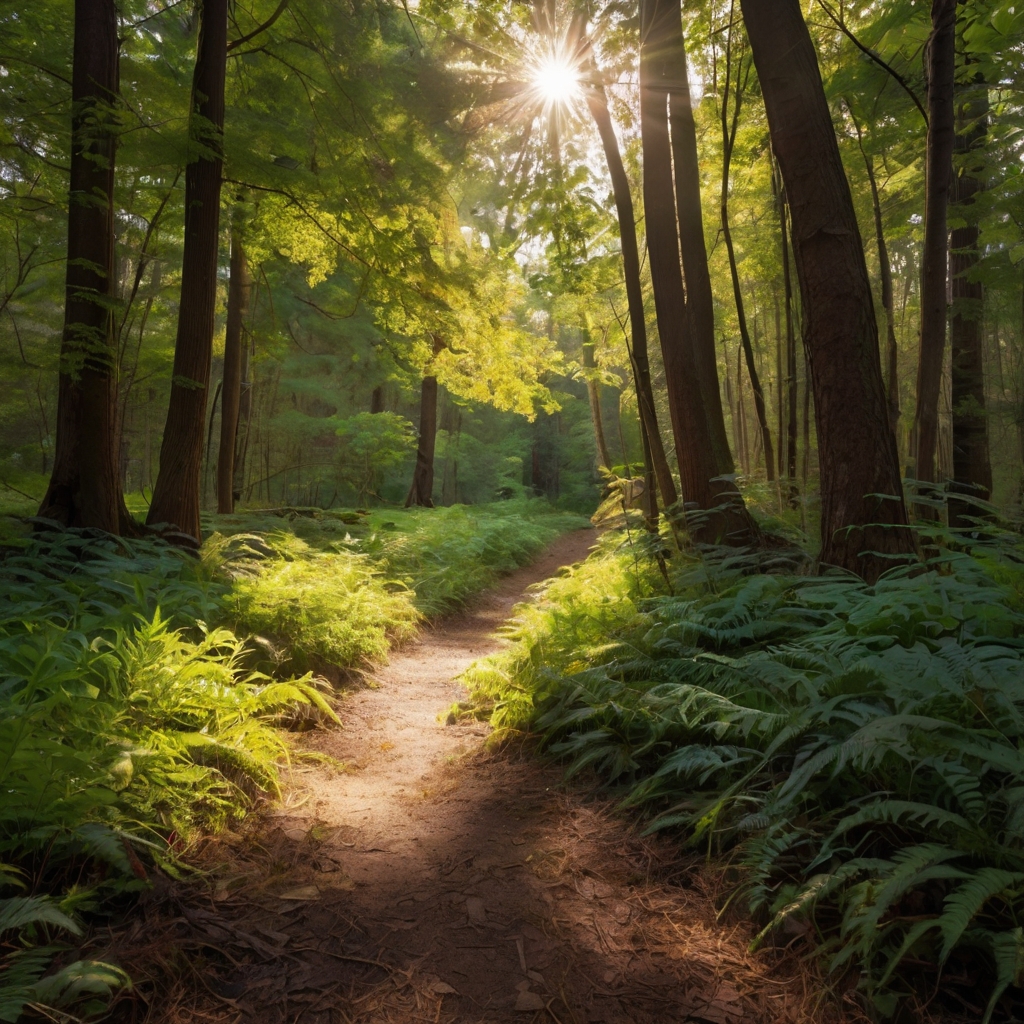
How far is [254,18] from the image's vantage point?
281 inches

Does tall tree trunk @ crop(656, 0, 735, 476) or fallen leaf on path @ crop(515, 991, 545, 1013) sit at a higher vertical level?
tall tree trunk @ crop(656, 0, 735, 476)

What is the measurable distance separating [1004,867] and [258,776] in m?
3.08

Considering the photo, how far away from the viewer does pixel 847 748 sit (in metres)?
2.02

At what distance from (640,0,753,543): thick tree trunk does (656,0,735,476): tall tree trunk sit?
8cm

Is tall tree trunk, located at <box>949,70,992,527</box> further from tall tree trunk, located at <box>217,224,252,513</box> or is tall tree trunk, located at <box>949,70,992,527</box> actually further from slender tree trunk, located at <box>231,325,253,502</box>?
slender tree trunk, located at <box>231,325,253,502</box>

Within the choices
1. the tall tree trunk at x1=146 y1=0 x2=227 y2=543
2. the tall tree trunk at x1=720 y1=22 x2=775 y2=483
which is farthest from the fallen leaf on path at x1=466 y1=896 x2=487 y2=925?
the tall tree trunk at x1=146 y1=0 x2=227 y2=543

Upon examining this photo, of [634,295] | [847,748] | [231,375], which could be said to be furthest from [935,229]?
[231,375]

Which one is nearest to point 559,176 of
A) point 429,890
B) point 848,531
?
point 848,531

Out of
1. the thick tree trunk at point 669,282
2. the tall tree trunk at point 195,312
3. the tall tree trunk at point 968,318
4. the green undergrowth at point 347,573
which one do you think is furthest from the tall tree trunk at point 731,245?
the tall tree trunk at point 195,312

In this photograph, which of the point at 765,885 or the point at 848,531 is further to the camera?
the point at 848,531

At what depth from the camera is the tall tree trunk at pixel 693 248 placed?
5820mm

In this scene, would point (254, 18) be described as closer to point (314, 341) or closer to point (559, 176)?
point (559, 176)

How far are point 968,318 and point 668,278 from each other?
14.0ft

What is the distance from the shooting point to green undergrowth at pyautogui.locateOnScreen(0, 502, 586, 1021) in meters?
1.91
